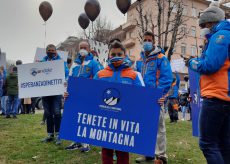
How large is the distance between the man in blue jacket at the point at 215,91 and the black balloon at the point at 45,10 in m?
10.1

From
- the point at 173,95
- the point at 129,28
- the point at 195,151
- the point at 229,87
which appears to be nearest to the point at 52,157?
the point at 195,151

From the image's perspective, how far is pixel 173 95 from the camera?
1332cm

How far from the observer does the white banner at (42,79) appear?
6.98m

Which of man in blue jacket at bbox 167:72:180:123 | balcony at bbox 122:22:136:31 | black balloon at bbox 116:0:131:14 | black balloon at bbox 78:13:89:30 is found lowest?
man in blue jacket at bbox 167:72:180:123

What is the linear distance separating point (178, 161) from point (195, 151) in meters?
1.13

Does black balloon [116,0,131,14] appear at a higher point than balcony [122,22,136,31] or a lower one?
lower

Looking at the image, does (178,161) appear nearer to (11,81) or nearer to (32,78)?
(32,78)

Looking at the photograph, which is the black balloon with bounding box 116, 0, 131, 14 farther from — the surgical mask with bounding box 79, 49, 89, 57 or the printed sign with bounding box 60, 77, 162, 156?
the printed sign with bounding box 60, 77, 162, 156

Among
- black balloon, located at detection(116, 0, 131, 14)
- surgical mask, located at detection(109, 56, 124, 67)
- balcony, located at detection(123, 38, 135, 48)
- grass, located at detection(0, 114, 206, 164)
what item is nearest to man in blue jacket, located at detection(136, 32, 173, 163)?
grass, located at detection(0, 114, 206, 164)

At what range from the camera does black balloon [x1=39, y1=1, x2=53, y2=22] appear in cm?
1280

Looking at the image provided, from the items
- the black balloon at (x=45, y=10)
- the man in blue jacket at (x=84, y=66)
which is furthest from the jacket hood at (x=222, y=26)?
the black balloon at (x=45, y=10)

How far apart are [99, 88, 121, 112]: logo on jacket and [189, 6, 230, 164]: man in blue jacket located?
38.5 inches

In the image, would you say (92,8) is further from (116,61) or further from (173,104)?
(116,61)

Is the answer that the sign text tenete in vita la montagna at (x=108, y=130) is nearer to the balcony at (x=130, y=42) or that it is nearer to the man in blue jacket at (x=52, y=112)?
the man in blue jacket at (x=52, y=112)
